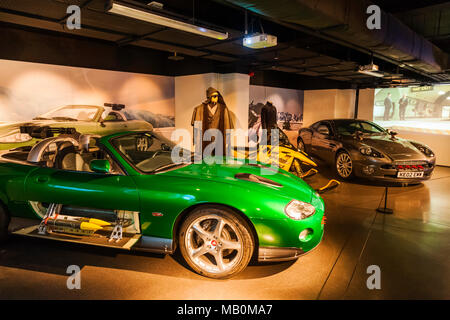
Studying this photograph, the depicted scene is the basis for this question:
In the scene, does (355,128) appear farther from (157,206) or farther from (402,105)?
(157,206)

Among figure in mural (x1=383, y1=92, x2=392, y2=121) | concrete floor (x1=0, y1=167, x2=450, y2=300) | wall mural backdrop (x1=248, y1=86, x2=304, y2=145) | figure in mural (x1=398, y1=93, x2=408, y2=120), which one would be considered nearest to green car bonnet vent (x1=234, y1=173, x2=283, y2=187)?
concrete floor (x1=0, y1=167, x2=450, y2=300)

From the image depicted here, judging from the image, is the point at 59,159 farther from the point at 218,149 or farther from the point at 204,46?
the point at 218,149

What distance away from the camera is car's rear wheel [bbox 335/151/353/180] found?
6.22 meters

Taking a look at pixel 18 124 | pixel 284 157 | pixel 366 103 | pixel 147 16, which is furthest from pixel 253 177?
pixel 366 103

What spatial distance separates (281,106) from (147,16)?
27.2ft

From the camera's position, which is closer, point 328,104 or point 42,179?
point 42,179

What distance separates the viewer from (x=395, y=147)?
596 centimetres

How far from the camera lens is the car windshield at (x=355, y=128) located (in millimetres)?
6891

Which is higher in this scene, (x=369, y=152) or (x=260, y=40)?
(x=260, y=40)

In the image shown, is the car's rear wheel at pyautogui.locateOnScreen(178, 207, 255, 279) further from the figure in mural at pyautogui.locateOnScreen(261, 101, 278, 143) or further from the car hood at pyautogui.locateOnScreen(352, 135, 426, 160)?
the figure in mural at pyautogui.locateOnScreen(261, 101, 278, 143)

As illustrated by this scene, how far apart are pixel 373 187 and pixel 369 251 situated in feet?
10.3

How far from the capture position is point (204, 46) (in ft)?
20.0

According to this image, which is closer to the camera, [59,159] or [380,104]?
[59,159]
